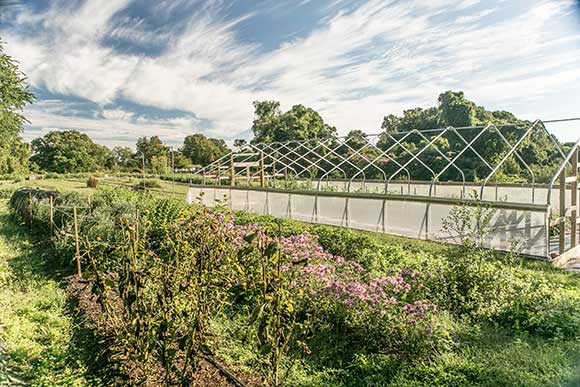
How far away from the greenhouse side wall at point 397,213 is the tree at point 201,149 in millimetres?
22464

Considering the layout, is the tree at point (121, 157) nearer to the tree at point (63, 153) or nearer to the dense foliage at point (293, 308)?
the tree at point (63, 153)

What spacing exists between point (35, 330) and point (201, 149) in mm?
33468

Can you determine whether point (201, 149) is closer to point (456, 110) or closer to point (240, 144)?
point (240, 144)

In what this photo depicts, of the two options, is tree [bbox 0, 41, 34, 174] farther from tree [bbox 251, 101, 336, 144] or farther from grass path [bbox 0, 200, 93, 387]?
tree [bbox 251, 101, 336, 144]

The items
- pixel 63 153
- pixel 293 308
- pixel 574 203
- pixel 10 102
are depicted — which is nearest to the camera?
pixel 293 308

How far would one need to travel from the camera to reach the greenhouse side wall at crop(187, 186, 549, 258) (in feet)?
22.0

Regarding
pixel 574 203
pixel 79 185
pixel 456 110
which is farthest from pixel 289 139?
pixel 574 203

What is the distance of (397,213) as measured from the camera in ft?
28.9

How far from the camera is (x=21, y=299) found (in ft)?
16.5

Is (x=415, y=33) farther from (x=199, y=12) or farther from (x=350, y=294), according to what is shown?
(x=350, y=294)

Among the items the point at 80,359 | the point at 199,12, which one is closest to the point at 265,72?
the point at 199,12

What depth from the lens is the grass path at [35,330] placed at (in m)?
3.02

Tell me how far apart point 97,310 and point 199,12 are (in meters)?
3.46

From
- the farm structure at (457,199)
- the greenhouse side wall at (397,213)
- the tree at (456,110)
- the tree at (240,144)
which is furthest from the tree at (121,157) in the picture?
the tree at (456,110)
